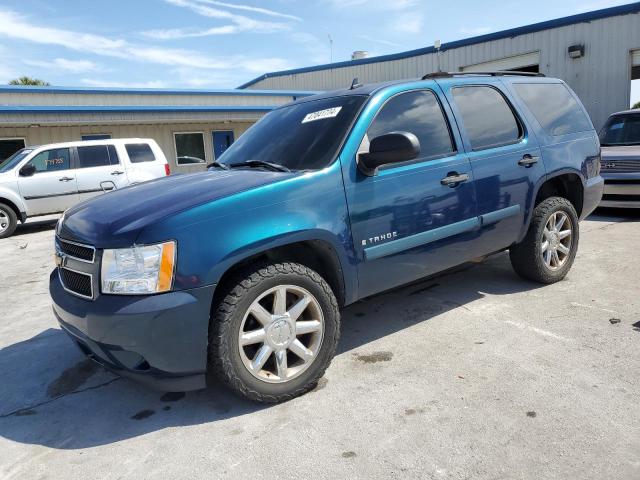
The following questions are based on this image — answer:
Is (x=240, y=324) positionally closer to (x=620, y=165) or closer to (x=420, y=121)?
(x=420, y=121)

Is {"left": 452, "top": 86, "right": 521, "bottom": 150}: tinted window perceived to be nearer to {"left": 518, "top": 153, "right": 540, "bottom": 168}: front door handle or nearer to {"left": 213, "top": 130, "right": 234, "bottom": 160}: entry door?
{"left": 518, "top": 153, "right": 540, "bottom": 168}: front door handle

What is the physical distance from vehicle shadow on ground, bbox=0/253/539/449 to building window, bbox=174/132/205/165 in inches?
645

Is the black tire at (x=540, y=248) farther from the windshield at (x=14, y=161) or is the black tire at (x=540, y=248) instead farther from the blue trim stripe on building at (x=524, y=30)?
the blue trim stripe on building at (x=524, y=30)

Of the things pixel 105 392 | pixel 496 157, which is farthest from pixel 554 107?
pixel 105 392

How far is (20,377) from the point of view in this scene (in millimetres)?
3395

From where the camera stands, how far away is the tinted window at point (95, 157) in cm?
1073

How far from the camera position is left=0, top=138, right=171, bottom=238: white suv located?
9961mm

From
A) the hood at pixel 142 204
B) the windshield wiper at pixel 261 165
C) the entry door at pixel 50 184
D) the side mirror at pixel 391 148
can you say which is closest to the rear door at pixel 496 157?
the side mirror at pixel 391 148

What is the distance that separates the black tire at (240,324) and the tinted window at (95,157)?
9.53 metres

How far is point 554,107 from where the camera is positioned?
14.8ft

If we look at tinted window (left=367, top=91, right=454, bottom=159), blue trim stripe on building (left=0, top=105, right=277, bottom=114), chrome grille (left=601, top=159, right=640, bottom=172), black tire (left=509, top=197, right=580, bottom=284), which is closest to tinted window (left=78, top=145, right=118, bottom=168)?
blue trim stripe on building (left=0, top=105, right=277, bottom=114)

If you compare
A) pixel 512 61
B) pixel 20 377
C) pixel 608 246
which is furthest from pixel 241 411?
pixel 512 61

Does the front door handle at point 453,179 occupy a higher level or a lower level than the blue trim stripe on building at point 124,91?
lower

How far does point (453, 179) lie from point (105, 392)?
2741 millimetres
